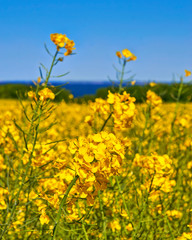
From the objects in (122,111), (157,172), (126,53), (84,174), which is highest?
(126,53)

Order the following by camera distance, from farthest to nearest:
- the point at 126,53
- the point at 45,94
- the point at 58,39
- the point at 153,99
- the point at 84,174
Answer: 1. the point at 153,99
2. the point at 126,53
3. the point at 58,39
4. the point at 45,94
5. the point at 84,174

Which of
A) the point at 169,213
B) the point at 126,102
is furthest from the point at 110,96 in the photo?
the point at 169,213

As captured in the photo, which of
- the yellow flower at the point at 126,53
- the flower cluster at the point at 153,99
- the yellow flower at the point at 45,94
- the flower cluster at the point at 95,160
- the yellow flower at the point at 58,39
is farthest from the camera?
the flower cluster at the point at 153,99

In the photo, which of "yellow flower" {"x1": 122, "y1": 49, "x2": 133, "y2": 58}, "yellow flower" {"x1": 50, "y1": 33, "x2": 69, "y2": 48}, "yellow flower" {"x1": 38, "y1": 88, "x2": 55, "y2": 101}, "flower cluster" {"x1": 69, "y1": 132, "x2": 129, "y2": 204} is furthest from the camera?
"yellow flower" {"x1": 122, "y1": 49, "x2": 133, "y2": 58}

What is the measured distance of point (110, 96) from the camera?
176cm

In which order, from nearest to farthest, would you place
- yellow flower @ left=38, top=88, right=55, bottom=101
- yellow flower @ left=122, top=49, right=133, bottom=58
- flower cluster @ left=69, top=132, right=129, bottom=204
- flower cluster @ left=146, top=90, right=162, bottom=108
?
flower cluster @ left=69, top=132, right=129, bottom=204, yellow flower @ left=38, top=88, right=55, bottom=101, yellow flower @ left=122, top=49, right=133, bottom=58, flower cluster @ left=146, top=90, right=162, bottom=108

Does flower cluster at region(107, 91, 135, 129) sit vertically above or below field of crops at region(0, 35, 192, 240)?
above

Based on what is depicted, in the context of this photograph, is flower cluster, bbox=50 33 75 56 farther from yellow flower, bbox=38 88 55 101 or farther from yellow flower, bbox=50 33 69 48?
yellow flower, bbox=38 88 55 101

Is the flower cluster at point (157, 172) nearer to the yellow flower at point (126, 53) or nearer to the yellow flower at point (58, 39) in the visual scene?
the yellow flower at point (126, 53)

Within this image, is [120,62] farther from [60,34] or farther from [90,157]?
[90,157]

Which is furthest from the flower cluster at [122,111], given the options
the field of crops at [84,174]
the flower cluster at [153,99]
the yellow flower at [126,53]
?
the flower cluster at [153,99]

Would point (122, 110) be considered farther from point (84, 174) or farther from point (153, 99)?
Answer: point (153, 99)

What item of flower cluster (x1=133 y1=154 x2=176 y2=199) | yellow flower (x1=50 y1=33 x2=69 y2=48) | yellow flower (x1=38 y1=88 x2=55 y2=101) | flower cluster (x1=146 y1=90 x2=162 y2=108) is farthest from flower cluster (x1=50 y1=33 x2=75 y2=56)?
flower cluster (x1=146 y1=90 x2=162 y2=108)

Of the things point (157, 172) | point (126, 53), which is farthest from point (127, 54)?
point (157, 172)
